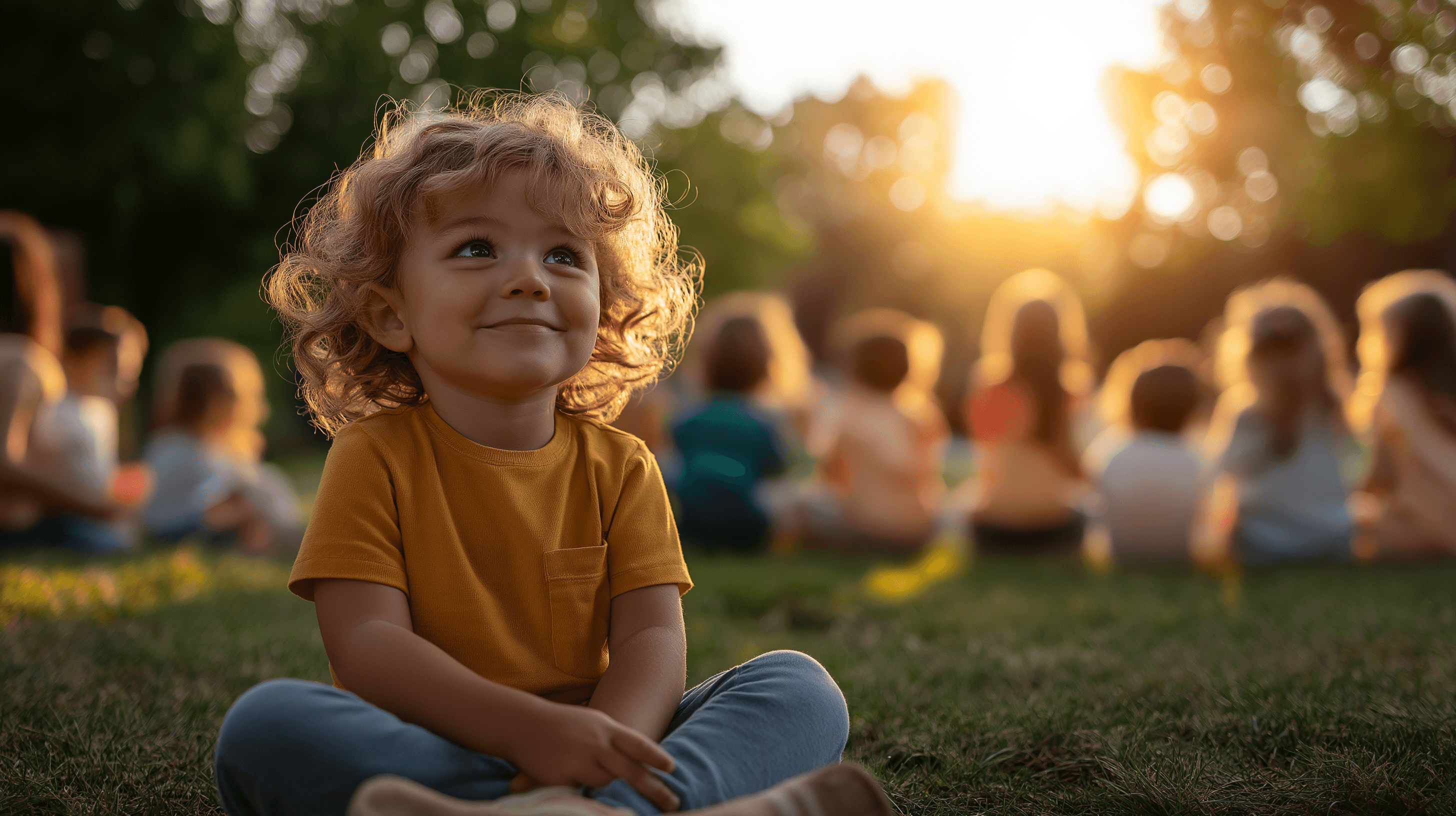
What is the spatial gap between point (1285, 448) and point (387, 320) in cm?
556

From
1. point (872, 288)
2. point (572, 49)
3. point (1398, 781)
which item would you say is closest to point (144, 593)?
point (1398, 781)

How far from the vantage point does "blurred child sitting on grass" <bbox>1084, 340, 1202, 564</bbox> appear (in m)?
5.79

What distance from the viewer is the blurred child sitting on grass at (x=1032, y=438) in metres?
6.29

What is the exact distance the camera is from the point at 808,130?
41.5 m

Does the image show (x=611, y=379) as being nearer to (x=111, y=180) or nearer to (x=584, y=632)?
(x=584, y=632)

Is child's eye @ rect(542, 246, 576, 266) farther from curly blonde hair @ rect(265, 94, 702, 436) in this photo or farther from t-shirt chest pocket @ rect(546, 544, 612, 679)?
t-shirt chest pocket @ rect(546, 544, 612, 679)

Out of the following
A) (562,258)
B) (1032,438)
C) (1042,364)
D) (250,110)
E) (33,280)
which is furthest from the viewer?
(250,110)

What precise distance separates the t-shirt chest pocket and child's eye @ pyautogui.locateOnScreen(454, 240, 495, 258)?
58cm

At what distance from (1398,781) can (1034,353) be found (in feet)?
15.2

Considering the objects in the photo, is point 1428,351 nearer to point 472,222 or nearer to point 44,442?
point 472,222

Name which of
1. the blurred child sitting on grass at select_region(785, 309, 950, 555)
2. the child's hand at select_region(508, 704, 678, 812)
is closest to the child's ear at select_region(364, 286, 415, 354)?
the child's hand at select_region(508, 704, 678, 812)

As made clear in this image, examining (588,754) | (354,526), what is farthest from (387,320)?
(588,754)

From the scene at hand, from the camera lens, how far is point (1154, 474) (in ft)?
19.3

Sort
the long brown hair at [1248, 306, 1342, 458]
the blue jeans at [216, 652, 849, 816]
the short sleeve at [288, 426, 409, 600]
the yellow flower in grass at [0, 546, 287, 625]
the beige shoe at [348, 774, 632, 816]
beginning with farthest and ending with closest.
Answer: the long brown hair at [1248, 306, 1342, 458], the yellow flower in grass at [0, 546, 287, 625], the short sleeve at [288, 426, 409, 600], the blue jeans at [216, 652, 849, 816], the beige shoe at [348, 774, 632, 816]
